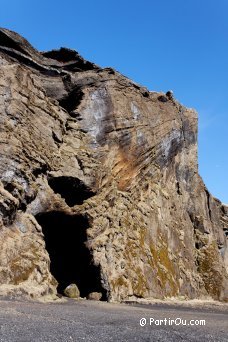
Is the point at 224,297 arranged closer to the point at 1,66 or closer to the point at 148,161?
the point at 148,161

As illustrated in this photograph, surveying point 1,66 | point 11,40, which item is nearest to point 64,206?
point 1,66

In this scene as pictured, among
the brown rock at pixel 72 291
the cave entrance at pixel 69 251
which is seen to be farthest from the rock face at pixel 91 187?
the brown rock at pixel 72 291

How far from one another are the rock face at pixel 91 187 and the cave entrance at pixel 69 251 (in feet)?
0.34

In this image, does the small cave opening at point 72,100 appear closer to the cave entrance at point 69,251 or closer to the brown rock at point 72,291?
the cave entrance at point 69,251

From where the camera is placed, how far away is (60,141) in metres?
42.2

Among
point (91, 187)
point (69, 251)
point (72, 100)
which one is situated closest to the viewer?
point (69, 251)

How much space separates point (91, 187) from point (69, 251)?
23.2 ft

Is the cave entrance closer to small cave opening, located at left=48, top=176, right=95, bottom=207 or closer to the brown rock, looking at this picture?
the brown rock

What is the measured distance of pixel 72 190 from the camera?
40469mm

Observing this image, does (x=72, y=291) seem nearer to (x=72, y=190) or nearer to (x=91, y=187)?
(x=72, y=190)

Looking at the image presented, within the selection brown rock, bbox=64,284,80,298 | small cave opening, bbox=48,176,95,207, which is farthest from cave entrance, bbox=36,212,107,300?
small cave opening, bbox=48,176,95,207

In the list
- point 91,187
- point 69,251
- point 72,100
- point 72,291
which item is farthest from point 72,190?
point 72,100

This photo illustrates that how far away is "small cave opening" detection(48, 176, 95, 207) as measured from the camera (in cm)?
3959

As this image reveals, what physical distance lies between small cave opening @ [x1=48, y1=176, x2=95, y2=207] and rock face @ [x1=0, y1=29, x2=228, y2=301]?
0.37ft
